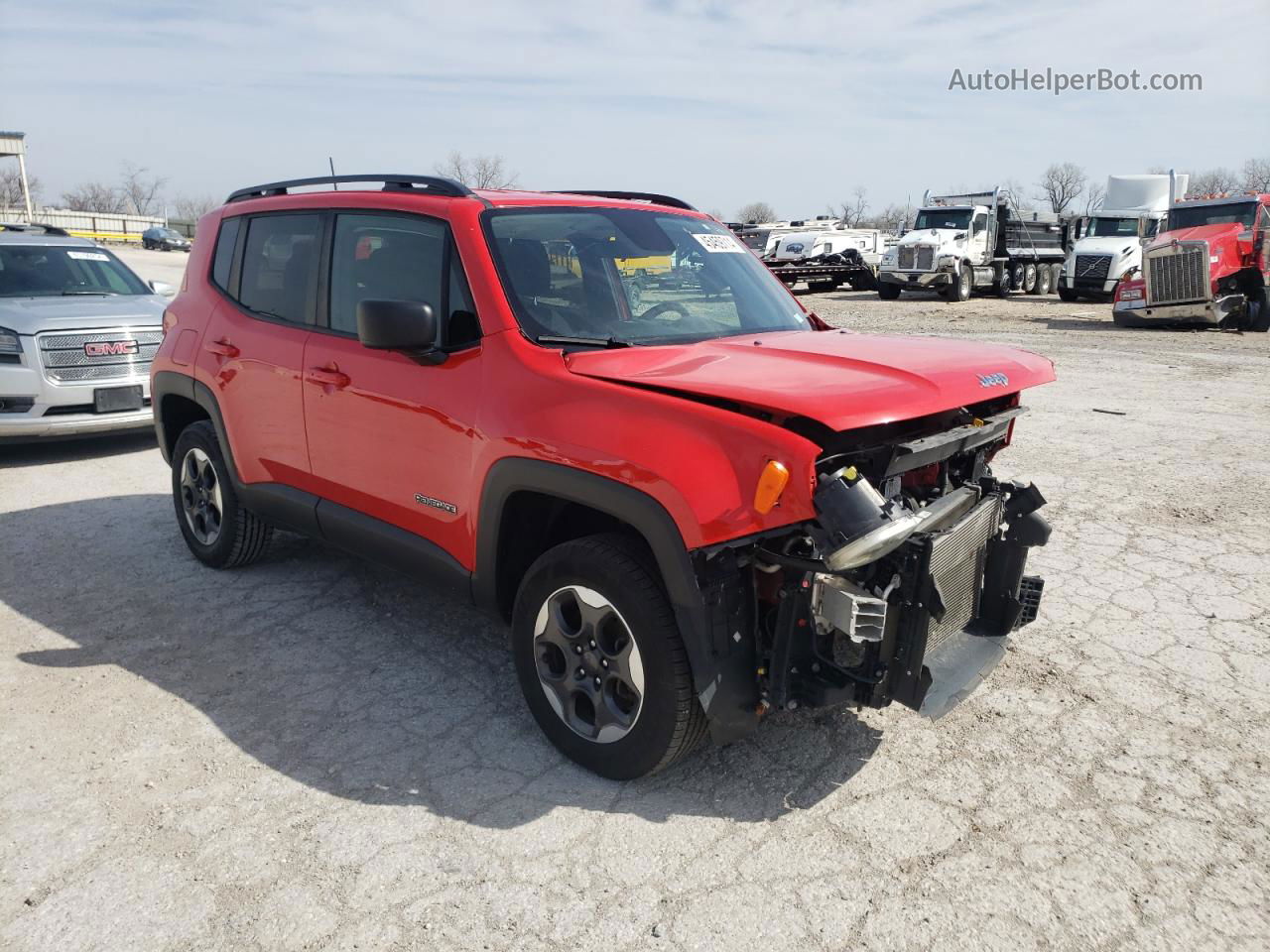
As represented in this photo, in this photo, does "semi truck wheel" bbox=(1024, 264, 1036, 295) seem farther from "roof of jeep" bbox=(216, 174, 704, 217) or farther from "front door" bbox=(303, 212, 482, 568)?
"front door" bbox=(303, 212, 482, 568)

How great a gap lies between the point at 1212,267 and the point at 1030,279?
11.6 meters

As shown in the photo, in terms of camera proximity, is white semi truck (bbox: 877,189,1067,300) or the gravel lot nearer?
the gravel lot

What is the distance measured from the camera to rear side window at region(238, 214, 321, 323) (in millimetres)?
4289

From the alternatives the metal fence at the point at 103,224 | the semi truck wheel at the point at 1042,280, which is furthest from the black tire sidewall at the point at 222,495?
the metal fence at the point at 103,224

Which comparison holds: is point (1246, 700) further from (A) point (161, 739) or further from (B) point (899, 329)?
(B) point (899, 329)

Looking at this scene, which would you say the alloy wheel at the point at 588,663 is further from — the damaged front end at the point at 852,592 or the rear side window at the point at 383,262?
the rear side window at the point at 383,262

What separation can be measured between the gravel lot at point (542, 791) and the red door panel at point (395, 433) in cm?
72

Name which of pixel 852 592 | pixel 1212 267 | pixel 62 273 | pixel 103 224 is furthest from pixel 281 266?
pixel 103 224

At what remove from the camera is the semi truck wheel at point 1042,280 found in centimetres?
2884

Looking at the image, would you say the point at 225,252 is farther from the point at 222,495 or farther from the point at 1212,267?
the point at 1212,267

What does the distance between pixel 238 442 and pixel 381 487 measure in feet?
4.17

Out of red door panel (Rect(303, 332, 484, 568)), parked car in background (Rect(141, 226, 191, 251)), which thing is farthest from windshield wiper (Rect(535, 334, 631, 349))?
parked car in background (Rect(141, 226, 191, 251))

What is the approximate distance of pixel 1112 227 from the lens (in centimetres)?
2470

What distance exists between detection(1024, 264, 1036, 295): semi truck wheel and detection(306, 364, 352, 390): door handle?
2793cm
